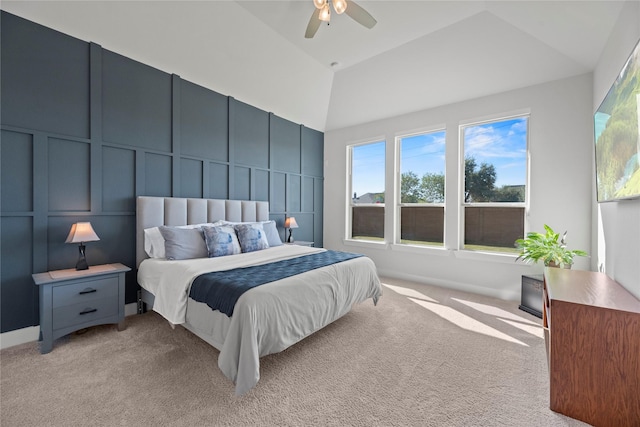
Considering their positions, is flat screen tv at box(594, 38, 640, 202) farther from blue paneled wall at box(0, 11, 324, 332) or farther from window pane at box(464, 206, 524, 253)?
blue paneled wall at box(0, 11, 324, 332)

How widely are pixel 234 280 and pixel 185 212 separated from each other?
1.84 m

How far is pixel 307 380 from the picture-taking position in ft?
6.44

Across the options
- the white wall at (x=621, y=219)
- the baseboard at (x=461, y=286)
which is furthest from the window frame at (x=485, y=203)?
the white wall at (x=621, y=219)

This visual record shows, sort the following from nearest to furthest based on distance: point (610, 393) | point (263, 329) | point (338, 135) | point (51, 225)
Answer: point (610, 393) < point (263, 329) < point (51, 225) < point (338, 135)

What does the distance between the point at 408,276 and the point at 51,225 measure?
4.86 m

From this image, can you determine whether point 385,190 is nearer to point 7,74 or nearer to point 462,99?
point 462,99

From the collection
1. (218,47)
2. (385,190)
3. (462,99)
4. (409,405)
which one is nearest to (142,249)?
(218,47)

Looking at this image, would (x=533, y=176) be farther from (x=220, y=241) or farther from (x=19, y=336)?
(x=19, y=336)

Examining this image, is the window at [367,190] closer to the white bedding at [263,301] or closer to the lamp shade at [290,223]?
the lamp shade at [290,223]

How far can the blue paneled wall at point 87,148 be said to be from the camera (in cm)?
245

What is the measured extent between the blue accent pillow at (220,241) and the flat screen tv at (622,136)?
3465 millimetres

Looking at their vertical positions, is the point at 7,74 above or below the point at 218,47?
below

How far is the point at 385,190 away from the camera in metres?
5.05

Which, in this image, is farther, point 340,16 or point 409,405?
point 340,16
